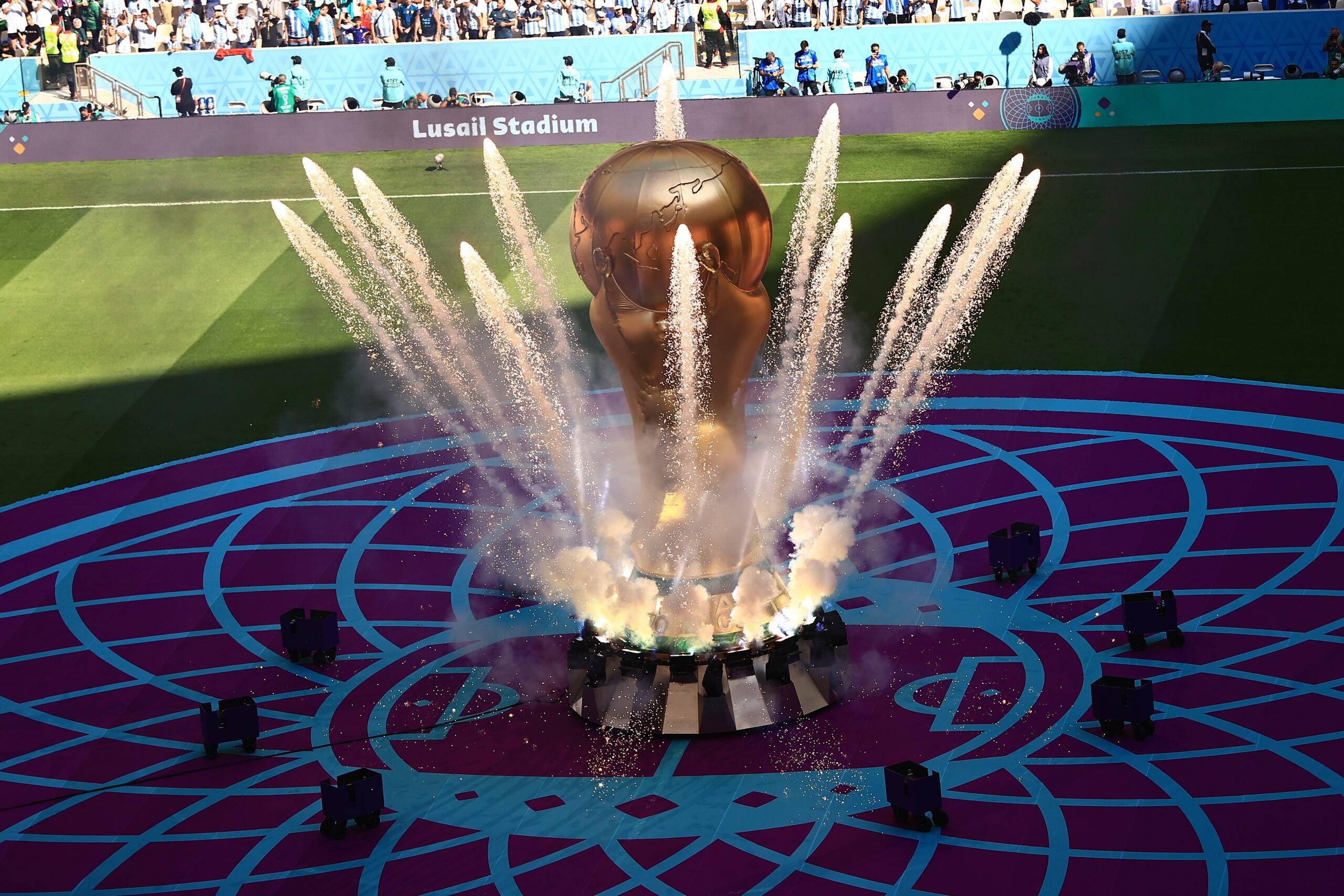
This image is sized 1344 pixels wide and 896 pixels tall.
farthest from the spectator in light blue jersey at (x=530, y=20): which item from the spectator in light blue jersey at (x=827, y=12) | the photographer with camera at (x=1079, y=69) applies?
the photographer with camera at (x=1079, y=69)

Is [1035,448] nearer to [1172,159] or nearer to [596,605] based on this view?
[596,605]

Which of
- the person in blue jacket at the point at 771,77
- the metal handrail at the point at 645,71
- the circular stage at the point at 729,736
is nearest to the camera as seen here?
the circular stage at the point at 729,736

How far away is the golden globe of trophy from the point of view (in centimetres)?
1864

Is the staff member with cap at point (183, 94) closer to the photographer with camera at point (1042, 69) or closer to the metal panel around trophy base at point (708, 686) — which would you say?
the photographer with camera at point (1042, 69)

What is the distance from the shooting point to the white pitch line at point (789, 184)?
4131 centimetres

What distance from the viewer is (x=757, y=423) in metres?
29.5

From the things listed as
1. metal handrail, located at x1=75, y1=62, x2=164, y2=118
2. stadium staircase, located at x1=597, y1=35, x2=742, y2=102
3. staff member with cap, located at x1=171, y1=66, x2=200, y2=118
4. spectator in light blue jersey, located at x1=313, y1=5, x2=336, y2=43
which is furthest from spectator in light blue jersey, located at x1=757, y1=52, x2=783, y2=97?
metal handrail, located at x1=75, y1=62, x2=164, y2=118

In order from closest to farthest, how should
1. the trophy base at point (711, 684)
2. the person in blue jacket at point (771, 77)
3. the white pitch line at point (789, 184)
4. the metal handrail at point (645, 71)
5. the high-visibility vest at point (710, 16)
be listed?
the trophy base at point (711, 684) < the white pitch line at point (789, 184) < the person in blue jacket at point (771, 77) < the metal handrail at point (645, 71) < the high-visibility vest at point (710, 16)

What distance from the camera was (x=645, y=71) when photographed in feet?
167

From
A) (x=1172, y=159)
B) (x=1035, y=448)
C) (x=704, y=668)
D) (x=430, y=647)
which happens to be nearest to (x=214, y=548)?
(x=430, y=647)

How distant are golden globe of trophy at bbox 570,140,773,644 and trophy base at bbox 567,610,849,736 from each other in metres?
0.49

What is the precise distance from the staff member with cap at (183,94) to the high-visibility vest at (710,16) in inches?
617

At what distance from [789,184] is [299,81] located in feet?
55.2

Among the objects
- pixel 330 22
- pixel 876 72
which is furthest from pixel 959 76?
pixel 330 22
